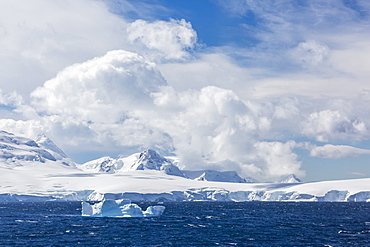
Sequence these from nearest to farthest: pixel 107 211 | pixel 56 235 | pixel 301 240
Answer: pixel 301 240
pixel 56 235
pixel 107 211

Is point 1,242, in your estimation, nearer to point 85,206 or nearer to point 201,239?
point 201,239

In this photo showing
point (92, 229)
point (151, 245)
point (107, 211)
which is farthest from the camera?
point (107, 211)

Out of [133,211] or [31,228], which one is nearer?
[31,228]

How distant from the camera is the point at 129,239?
64.2m

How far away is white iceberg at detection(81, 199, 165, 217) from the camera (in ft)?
351

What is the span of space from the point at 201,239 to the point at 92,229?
22113 millimetres

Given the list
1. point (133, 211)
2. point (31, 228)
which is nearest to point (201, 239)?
point (31, 228)

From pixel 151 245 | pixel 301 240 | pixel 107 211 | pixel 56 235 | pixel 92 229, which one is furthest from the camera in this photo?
pixel 107 211

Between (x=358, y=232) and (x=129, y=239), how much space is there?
36.9 meters

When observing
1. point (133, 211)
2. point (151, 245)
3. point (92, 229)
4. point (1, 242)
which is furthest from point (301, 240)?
point (133, 211)

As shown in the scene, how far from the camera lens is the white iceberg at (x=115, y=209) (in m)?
107

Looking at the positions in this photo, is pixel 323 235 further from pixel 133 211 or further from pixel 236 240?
pixel 133 211

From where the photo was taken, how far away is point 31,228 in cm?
7906

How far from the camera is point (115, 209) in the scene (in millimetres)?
108312
